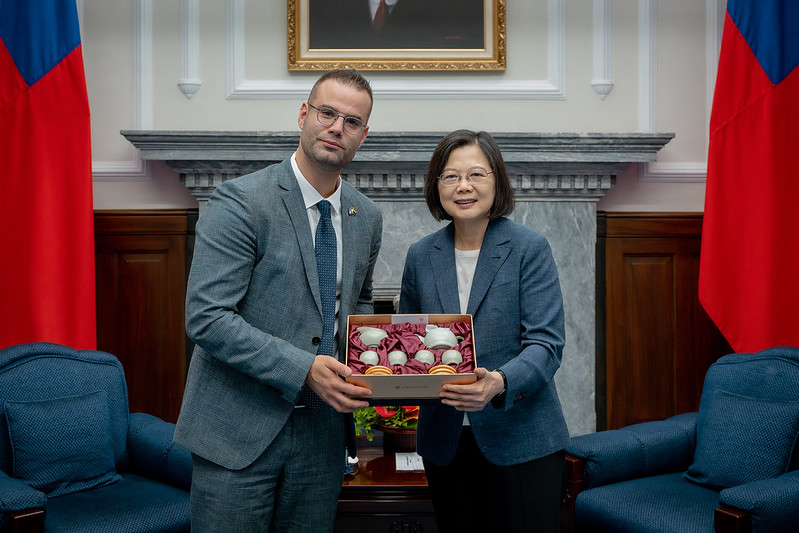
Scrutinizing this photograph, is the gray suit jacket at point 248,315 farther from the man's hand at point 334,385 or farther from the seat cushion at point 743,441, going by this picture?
the seat cushion at point 743,441

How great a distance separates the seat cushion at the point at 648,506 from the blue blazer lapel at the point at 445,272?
3.87 feet

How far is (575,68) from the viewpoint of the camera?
3.42m

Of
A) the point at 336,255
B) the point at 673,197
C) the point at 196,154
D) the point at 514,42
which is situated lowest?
the point at 336,255

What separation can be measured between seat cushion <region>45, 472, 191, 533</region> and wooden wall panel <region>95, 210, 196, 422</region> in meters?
1.04

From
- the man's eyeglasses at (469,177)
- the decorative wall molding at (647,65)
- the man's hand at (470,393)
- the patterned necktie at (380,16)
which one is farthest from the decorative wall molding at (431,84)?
the man's hand at (470,393)

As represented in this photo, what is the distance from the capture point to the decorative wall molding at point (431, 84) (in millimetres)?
3369

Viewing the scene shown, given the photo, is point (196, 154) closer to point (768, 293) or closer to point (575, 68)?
point (575, 68)

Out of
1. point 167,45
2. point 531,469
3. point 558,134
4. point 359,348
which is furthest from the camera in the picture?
point 167,45

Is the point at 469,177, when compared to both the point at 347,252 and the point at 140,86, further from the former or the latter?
the point at 140,86

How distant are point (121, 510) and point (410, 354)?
4.52 feet

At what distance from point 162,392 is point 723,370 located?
2690mm

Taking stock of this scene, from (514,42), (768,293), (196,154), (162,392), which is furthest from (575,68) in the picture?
(162,392)

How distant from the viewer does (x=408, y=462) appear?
8.64ft

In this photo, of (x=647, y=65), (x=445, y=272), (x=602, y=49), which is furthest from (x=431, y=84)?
(x=445, y=272)
